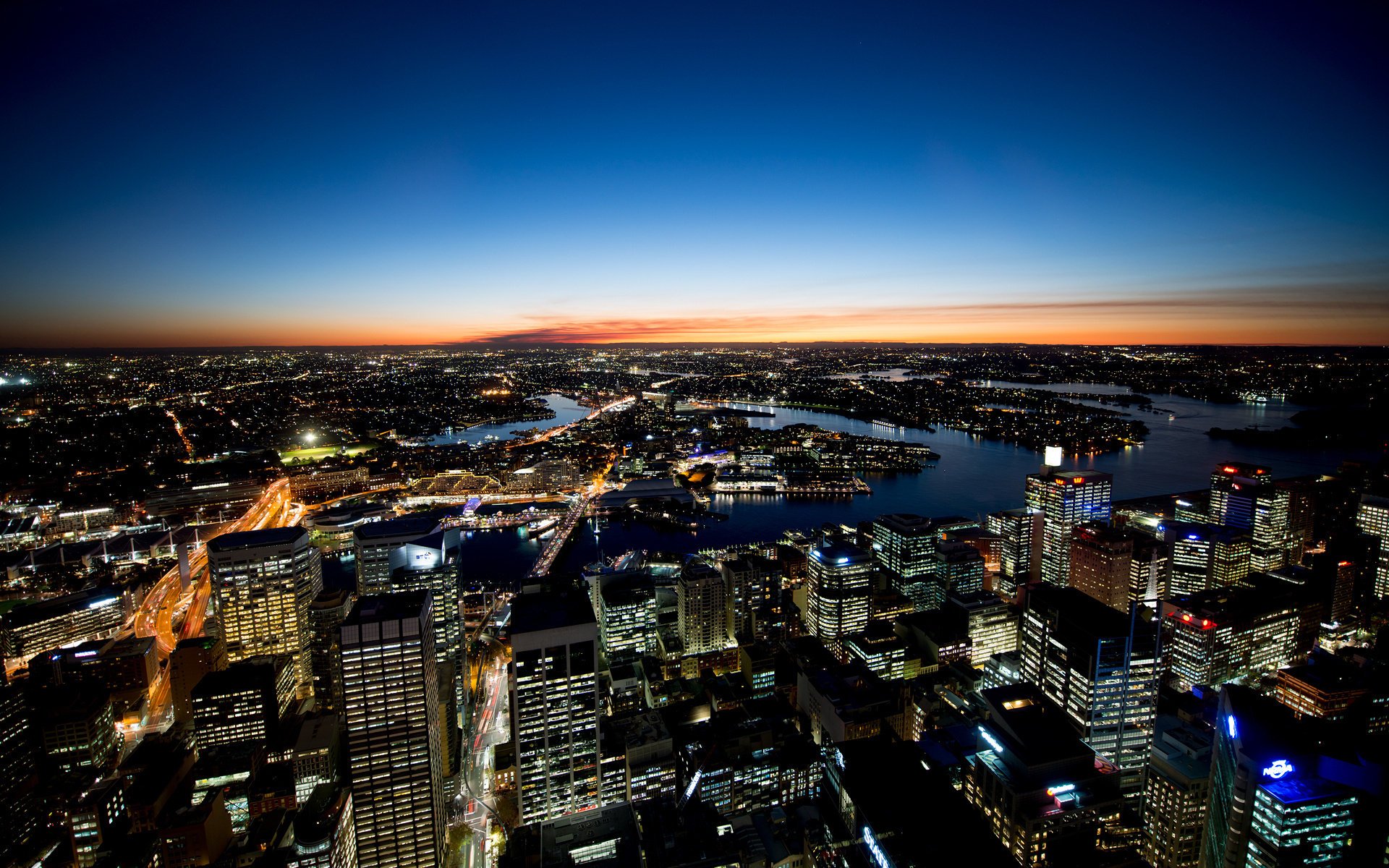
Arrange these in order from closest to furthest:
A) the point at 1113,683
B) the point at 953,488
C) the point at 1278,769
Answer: the point at 1278,769
the point at 1113,683
the point at 953,488

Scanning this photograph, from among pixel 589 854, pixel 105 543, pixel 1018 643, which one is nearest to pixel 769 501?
pixel 1018 643

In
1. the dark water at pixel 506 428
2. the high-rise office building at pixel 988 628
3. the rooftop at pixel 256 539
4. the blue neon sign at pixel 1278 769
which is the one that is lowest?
the high-rise office building at pixel 988 628

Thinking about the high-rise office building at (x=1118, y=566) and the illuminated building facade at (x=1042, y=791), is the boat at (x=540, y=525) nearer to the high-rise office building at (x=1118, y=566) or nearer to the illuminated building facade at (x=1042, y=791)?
the high-rise office building at (x=1118, y=566)

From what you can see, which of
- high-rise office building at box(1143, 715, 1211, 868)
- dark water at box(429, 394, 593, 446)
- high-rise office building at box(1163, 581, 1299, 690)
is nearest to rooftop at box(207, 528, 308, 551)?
high-rise office building at box(1143, 715, 1211, 868)

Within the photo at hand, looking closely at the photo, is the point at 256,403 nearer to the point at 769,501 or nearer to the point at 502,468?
the point at 502,468

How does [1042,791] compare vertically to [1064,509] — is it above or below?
below

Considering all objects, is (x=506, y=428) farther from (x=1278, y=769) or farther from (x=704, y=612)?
(x=1278, y=769)

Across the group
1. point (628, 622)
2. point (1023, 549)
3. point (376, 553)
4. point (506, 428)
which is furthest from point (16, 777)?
point (506, 428)

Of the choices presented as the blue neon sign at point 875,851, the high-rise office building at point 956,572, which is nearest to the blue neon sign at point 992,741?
the blue neon sign at point 875,851
